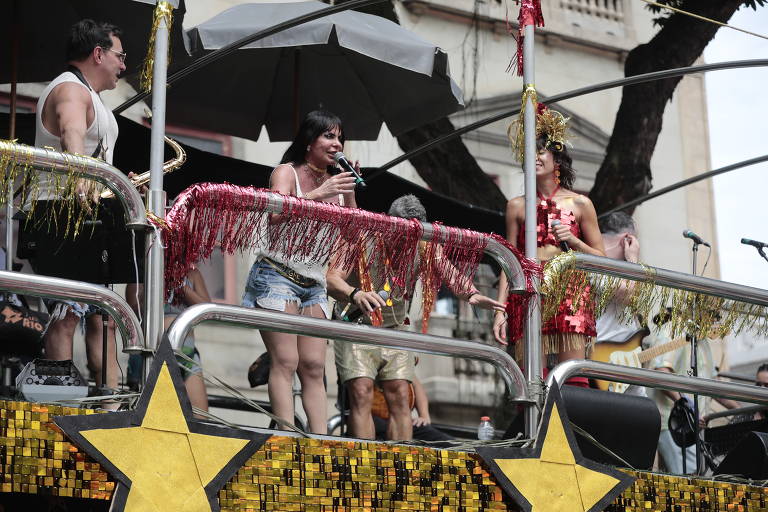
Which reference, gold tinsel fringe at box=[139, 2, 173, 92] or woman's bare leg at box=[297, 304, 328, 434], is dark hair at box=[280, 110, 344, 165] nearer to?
woman's bare leg at box=[297, 304, 328, 434]

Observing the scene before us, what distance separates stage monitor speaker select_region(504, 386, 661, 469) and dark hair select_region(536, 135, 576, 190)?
5.47ft

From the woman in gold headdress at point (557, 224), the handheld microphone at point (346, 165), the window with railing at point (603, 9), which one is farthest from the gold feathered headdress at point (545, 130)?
the window with railing at point (603, 9)

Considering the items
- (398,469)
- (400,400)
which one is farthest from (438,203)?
Result: (398,469)

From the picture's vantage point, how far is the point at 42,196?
16.2 ft

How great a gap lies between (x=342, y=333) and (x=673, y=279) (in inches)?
62.5

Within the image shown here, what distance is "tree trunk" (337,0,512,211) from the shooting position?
14.7 metres

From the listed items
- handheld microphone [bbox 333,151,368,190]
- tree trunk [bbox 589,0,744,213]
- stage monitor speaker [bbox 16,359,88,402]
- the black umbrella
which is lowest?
stage monitor speaker [bbox 16,359,88,402]

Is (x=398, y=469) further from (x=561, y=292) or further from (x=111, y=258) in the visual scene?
(x=111, y=258)

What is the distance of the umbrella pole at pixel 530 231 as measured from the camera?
181 inches

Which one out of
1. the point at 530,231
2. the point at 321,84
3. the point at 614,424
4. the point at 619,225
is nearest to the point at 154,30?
the point at 530,231

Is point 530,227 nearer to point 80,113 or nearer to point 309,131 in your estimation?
point 309,131

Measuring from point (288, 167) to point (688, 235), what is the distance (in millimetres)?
2874

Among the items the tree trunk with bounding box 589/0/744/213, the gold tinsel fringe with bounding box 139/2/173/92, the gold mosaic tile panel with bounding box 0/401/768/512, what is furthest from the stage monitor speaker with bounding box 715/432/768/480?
the tree trunk with bounding box 589/0/744/213

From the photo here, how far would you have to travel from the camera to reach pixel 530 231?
4.73m
